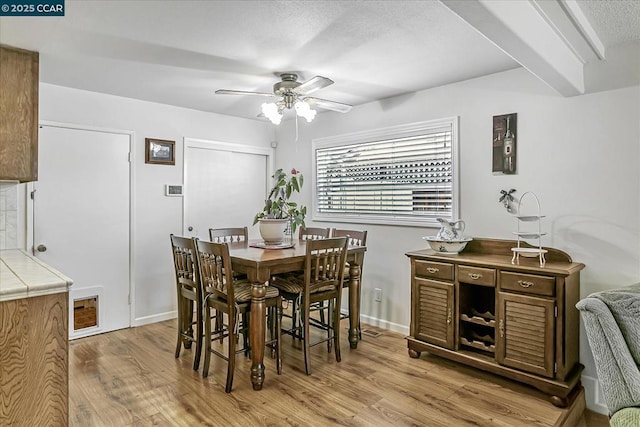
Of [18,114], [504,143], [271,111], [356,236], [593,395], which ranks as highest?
[271,111]

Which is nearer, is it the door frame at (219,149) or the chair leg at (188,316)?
the chair leg at (188,316)

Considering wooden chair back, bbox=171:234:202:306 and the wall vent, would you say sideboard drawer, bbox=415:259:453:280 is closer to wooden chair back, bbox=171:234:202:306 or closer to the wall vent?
wooden chair back, bbox=171:234:202:306

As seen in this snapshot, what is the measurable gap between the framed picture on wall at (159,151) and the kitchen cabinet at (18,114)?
1.26m

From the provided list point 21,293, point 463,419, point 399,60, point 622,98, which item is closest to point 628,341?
point 463,419

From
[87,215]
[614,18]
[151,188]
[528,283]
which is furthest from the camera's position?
[151,188]

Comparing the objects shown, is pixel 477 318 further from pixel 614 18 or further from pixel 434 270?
pixel 614 18

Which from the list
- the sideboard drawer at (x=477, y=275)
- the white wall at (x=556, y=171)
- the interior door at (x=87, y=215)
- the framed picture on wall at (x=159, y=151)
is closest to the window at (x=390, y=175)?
the white wall at (x=556, y=171)

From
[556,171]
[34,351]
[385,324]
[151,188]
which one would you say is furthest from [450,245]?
[151,188]

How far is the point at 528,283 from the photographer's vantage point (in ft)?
8.24

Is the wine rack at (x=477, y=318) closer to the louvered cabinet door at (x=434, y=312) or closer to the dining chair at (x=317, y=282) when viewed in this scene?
the louvered cabinet door at (x=434, y=312)

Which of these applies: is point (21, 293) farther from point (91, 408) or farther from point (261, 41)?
point (261, 41)

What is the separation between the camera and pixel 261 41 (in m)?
2.49

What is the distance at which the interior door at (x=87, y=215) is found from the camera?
340 cm

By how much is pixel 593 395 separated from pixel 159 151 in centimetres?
426
